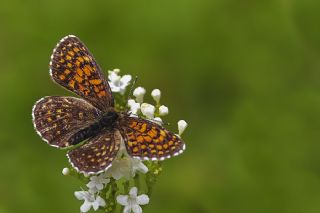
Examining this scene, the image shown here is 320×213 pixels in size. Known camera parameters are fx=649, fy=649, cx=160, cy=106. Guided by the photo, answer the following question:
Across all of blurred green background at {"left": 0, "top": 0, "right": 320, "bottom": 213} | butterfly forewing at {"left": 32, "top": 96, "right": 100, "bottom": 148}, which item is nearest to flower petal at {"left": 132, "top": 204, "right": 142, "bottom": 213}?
butterfly forewing at {"left": 32, "top": 96, "right": 100, "bottom": 148}

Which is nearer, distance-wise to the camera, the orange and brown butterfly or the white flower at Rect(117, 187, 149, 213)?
the orange and brown butterfly

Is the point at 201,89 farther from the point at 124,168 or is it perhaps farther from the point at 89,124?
the point at 124,168

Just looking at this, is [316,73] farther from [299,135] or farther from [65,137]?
[65,137]

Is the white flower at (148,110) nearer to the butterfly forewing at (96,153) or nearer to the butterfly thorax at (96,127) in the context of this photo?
the butterfly thorax at (96,127)

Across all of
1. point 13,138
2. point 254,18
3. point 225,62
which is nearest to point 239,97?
point 225,62

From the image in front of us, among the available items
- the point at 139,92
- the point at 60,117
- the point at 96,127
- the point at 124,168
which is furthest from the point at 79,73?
the point at 124,168

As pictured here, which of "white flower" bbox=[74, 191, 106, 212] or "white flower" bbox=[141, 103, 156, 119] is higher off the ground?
"white flower" bbox=[141, 103, 156, 119]

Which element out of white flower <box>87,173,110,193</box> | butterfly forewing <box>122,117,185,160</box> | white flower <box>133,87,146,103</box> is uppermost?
butterfly forewing <box>122,117,185,160</box>

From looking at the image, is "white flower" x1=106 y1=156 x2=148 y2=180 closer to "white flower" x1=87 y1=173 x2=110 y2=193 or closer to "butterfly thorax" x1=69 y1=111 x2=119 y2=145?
"white flower" x1=87 y1=173 x2=110 y2=193
